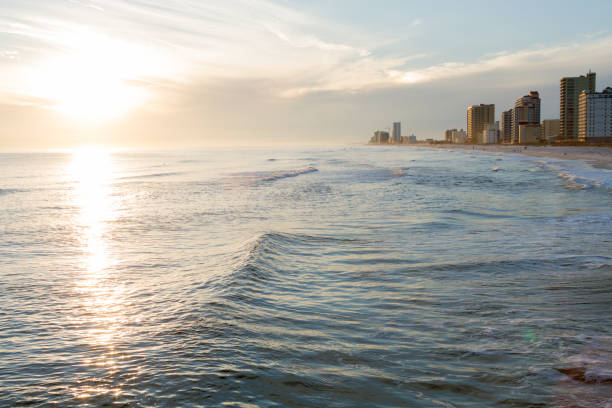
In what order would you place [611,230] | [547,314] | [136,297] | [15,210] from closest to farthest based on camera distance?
1. [547,314]
2. [136,297]
3. [611,230]
4. [15,210]

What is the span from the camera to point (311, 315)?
683 cm

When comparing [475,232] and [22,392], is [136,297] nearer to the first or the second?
[22,392]

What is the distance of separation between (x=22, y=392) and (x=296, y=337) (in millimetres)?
3175

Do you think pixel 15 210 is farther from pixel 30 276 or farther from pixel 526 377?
pixel 526 377

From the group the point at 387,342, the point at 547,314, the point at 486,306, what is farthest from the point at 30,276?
the point at 547,314

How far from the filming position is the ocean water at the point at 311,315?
15.3 feet

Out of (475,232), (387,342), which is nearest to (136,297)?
(387,342)

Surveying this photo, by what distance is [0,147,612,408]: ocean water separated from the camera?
15.3 feet

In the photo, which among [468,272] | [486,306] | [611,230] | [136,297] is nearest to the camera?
[486,306]

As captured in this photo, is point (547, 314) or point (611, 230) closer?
point (547, 314)

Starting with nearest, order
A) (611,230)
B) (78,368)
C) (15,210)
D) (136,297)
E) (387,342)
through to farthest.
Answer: (78,368) → (387,342) → (136,297) → (611,230) → (15,210)

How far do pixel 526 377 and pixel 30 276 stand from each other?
30.9ft

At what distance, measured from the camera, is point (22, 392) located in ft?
15.4

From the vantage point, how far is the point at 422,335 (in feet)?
19.5
